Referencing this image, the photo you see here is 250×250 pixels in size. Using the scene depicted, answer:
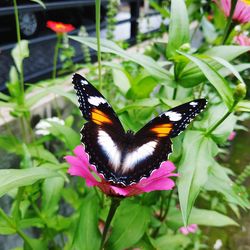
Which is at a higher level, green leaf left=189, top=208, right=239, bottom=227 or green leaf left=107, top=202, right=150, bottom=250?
green leaf left=107, top=202, right=150, bottom=250

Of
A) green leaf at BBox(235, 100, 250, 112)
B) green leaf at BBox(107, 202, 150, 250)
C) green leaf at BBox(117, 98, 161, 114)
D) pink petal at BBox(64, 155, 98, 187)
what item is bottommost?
green leaf at BBox(107, 202, 150, 250)

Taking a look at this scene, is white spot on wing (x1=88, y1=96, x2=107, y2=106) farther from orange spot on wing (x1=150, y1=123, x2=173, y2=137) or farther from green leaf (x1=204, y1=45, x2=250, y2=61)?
green leaf (x1=204, y1=45, x2=250, y2=61)

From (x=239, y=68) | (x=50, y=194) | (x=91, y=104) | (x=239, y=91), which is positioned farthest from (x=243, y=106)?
(x=50, y=194)

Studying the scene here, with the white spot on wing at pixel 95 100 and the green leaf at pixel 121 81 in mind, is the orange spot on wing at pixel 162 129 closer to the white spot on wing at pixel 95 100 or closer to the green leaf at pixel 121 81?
the white spot on wing at pixel 95 100

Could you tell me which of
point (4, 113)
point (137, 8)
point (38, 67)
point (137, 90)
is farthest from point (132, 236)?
point (137, 8)

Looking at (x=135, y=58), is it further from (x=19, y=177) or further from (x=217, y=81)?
(x=19, y=177)

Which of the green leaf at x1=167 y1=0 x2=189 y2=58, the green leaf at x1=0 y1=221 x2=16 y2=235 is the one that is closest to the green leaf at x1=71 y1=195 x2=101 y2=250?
the green leaf at x1=0 y1=221 x2=16 y2=235

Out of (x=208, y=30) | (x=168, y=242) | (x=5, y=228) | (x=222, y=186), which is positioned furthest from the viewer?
(x=208, y=30)
